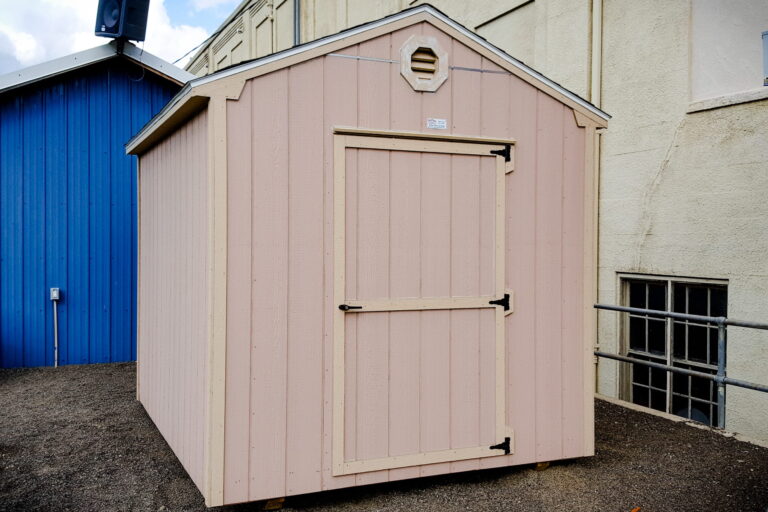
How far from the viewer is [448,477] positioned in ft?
15.5

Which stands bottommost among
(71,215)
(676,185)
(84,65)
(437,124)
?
(71,215)

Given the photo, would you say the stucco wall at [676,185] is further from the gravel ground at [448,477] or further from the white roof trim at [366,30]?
the white roof trim at [366,30]

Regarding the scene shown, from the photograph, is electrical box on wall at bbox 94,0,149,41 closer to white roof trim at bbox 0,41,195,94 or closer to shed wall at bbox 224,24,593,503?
white roof trim at bbox 0,41,195,94

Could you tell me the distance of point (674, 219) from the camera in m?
6.93

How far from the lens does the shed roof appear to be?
12.9 ft

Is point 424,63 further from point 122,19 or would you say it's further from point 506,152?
point 122,19

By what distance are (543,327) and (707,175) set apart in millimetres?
3112

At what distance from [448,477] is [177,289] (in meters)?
2.48

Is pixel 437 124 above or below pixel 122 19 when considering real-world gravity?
below

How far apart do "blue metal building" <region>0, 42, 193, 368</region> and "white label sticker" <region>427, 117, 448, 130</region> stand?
5.80 meters

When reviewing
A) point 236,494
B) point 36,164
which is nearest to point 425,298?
point 236,494

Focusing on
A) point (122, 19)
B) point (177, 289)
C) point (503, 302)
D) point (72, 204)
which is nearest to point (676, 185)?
point (503, 302)

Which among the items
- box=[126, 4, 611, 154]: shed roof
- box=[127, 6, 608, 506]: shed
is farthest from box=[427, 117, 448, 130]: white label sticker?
box=[126, 4, 611, 154]: shed roof

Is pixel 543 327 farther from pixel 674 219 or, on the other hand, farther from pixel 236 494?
pixel 674 219
